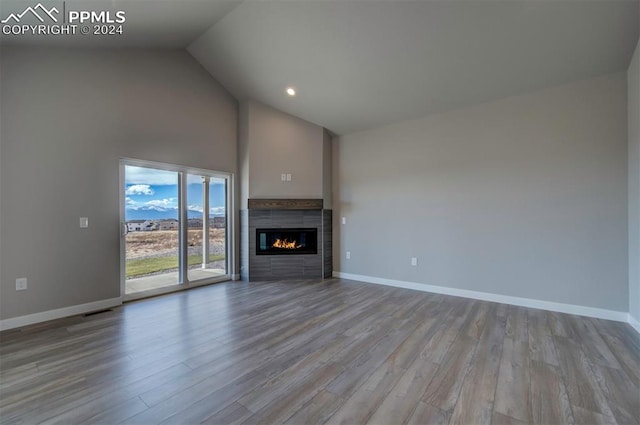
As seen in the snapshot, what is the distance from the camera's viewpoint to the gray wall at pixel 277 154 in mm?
5137

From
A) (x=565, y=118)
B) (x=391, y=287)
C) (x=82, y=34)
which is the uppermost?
(x=82, y=34)

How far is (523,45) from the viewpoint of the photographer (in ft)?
9.64

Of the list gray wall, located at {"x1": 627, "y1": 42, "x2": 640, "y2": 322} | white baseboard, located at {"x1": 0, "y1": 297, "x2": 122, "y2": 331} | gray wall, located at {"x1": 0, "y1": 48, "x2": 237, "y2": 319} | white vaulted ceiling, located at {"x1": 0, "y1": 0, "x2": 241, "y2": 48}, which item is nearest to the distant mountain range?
gray wall, located at {"x1": 0, "y1": 48, "x2": 237, "y2": 319}

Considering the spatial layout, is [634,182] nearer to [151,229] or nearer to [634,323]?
[634,323]

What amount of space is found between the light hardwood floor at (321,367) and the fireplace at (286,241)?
5.89ft

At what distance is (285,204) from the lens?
5.11 meters

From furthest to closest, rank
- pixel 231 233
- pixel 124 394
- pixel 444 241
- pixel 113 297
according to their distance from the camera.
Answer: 1. pixel 231 233
2. pixel 444 241
3. pixel 113 297
4. pixel 124 394

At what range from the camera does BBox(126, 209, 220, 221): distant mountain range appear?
3.96 m

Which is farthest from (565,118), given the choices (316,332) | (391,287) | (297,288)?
(297,288)

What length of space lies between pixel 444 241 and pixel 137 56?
5331 mm

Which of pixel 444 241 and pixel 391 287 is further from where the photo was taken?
pixel 391 287

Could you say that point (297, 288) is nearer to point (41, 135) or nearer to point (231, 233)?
point (231, 233)

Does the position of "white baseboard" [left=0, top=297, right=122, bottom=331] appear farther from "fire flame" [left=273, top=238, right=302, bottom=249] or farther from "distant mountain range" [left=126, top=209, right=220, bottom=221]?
"fire flame" [left=273, top=238, right=302, bottom=249]

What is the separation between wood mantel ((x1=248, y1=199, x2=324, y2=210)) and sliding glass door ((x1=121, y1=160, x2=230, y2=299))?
2.12 feet
